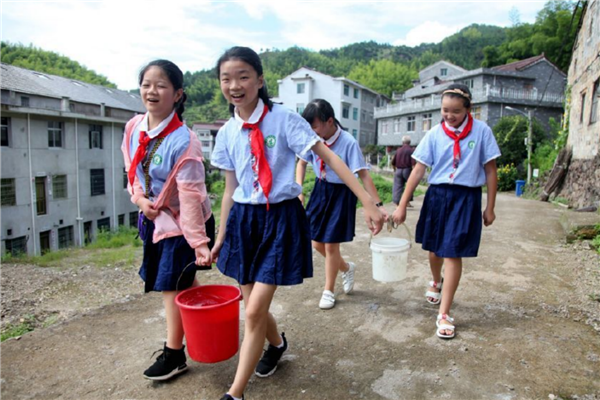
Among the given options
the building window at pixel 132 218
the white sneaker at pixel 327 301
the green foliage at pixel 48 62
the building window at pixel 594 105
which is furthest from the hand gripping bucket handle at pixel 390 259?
the green foliage at pixel 48 62

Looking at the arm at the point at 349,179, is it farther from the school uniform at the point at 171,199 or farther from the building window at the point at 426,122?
the building window at the point at 426,122

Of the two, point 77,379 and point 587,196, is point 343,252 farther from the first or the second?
point 587,196

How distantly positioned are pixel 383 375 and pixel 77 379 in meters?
1.91

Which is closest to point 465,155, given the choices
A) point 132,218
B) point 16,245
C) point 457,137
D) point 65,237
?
point 457,137

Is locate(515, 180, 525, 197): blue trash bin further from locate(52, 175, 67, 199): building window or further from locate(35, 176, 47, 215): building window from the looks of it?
locate(35, 176, 47, 215): building window

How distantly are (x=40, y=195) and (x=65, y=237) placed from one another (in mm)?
2426

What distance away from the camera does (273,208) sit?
7.48ft

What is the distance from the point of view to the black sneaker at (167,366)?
99.3 inches

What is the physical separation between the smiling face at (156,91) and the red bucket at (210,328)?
109 cm

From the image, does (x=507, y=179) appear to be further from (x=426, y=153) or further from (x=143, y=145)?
(x=143, y=145)

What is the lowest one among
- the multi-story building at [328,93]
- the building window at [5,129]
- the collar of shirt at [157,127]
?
the collar of shirt at [157,127]

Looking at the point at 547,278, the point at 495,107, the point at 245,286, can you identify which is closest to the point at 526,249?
the point at 547,278

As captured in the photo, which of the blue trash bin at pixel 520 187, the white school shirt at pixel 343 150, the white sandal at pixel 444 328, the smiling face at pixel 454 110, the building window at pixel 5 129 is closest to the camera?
the white sandal at pixel 444 328

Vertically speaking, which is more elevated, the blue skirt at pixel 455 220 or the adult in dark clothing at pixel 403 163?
the adult in dark clothing at pixel 403 163
